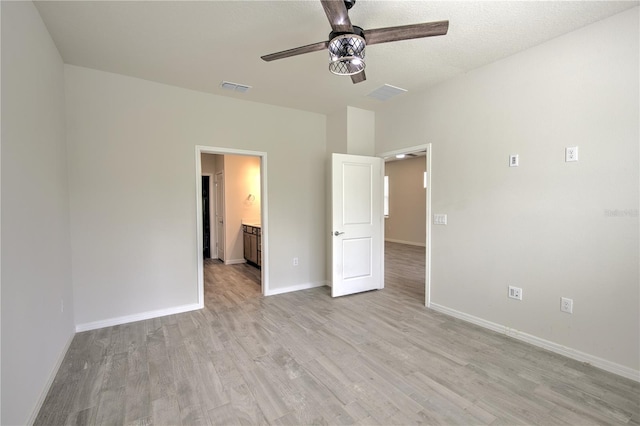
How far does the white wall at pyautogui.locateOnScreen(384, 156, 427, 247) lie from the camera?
29.1 ft

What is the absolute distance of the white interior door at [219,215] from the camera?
658 centimetres

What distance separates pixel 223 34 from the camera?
2.51 meters

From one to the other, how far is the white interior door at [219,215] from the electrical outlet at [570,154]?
18.7 feet

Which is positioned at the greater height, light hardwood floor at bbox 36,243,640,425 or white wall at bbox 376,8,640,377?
white wall at bbox 376,8,640,377

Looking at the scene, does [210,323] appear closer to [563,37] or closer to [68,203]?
[68,203]

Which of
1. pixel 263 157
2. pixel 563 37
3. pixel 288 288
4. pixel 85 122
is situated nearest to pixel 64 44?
pixel 85 122

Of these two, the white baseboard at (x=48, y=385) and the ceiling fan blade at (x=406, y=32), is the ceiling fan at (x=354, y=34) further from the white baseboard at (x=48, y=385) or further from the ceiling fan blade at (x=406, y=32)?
the white baseboard at (x=48, y=385)

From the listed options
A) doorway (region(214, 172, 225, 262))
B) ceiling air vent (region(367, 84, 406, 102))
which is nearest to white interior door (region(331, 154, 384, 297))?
ceiling air vent (region(367, 84, 406, 102))

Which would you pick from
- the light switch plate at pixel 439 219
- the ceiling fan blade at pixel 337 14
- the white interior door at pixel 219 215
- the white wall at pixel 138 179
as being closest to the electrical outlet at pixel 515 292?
the light switch plate at pixel 439 219

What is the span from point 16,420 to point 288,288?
309cm

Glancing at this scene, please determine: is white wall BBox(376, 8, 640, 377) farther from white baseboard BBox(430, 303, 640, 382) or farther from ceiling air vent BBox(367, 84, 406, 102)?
ceiling air vent BBox(367, 84, 406, 102)

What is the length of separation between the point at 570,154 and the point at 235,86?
3.47 m

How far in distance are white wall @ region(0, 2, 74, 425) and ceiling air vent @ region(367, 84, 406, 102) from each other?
3200 mm

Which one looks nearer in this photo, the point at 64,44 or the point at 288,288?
the point at 64,44
